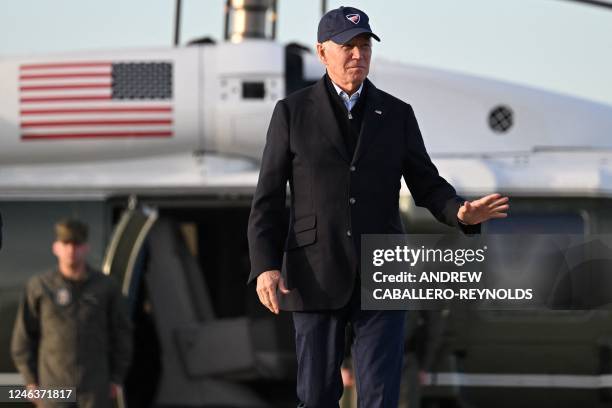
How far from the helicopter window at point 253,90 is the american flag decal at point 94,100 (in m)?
0.55

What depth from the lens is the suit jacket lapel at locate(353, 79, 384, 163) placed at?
344 centimetres

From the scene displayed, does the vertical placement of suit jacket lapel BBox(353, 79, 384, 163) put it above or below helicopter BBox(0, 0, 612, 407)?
above

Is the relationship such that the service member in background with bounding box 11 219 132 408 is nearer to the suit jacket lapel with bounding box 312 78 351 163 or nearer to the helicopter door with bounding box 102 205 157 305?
the helicopter door with bounding box 102 205 157 305

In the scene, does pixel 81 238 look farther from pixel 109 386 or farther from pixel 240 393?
pixel 240 393

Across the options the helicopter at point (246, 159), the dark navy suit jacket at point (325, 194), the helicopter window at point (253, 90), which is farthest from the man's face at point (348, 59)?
the helicopter window at point (253, 90)

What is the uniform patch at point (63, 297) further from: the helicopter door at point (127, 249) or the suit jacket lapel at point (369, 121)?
the suit jacket lapel at point (369, 121)

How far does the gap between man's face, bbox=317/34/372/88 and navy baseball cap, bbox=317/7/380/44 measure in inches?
0.8

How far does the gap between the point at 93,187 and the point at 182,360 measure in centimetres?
202

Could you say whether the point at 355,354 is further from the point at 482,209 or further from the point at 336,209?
the point at 482,209

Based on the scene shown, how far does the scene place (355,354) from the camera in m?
3.39

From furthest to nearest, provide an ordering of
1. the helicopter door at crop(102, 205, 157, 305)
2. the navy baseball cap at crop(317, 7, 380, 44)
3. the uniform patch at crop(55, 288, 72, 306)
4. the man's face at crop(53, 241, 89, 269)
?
the helicopter door at crop(102, 205, 157, 305)
the man's face at crop(53, 241, 89, 269)
the uniform patch at crop(55, 288, 72, 306)
the navy baseball cap at crop(317, 7, 380, 44)

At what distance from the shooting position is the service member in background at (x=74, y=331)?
6.54 metres

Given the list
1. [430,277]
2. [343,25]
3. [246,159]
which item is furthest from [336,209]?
[246,159]

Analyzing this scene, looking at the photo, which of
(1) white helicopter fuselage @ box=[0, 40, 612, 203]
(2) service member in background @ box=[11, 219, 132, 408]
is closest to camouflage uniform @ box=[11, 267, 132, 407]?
(2) service member in background @ box=[11, 219, 132, 408]
